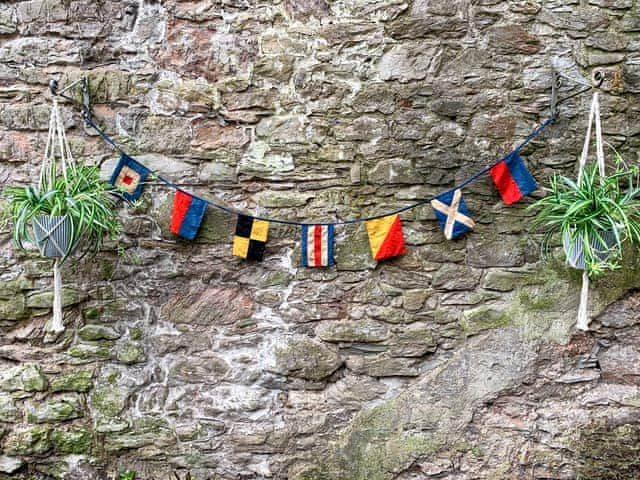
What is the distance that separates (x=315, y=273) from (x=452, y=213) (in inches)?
26.5

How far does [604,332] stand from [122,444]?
225 centimetres

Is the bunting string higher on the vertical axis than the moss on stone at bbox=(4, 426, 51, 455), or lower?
higher

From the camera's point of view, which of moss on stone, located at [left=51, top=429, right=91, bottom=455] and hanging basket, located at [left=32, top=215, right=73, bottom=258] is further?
moss on stone, located at [left=51, top=429, right=91, bottom=455]

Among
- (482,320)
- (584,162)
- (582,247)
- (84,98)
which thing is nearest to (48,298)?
(84,98)

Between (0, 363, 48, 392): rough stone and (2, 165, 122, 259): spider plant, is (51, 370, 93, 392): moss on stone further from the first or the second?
(2, 165, 122, 259): spider plant

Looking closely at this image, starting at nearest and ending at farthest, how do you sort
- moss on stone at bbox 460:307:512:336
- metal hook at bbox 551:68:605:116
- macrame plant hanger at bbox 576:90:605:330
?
1. macrame plant hanger at bbox 576:90:605:330
2. metal hook at bbox 551:68:605:116
3. moss on stone at bbox 460:307:512:336

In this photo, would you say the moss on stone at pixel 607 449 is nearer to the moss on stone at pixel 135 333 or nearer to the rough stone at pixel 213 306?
the rough stone at pixel 213 306

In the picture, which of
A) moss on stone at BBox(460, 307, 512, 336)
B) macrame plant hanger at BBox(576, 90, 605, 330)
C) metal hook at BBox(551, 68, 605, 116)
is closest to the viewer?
macrame plant hanger at BBox(576, 90, 605, 330)

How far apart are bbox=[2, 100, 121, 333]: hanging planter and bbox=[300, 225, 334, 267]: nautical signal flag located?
0.83 m

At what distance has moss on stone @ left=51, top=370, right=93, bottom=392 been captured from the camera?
270 centimetres

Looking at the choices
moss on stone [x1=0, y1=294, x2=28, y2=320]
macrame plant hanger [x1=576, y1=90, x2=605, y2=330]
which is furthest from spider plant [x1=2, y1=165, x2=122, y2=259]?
macrame plant hanger [x1=576, y1=90, x2=605, y2=330]

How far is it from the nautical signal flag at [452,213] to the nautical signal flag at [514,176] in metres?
0.18

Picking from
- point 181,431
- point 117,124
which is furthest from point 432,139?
point 181,431

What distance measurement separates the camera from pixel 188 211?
8.61 ft
